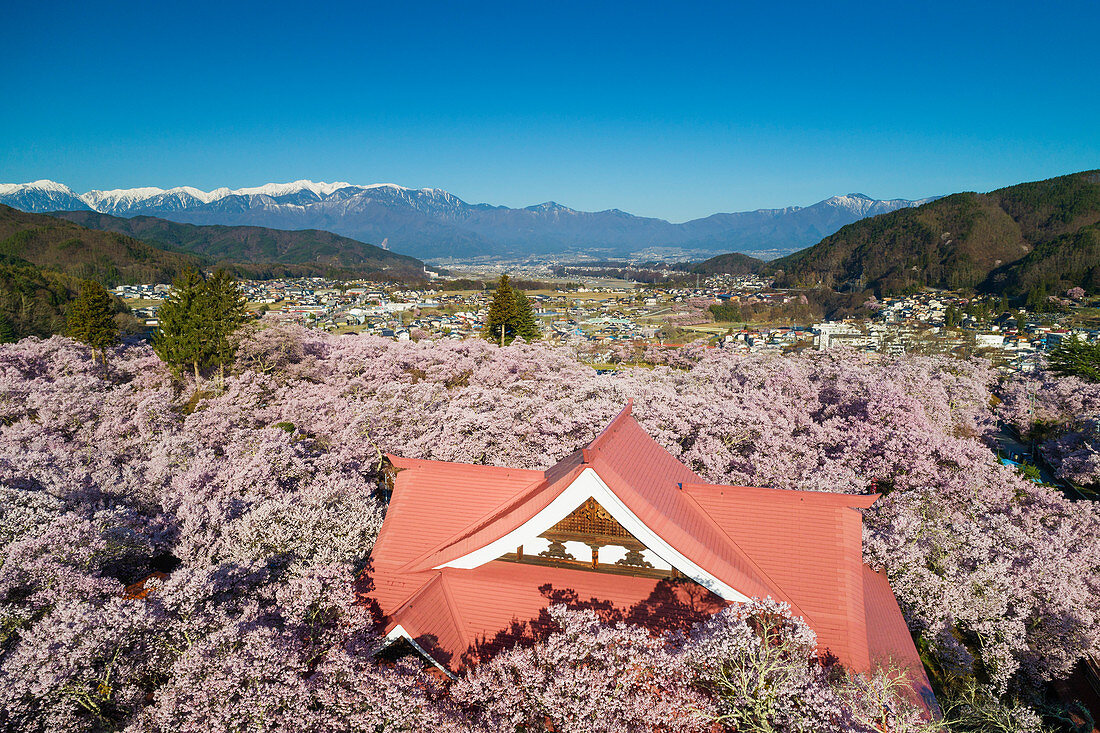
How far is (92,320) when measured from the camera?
3056 centimetres

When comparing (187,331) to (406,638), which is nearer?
(406,638)

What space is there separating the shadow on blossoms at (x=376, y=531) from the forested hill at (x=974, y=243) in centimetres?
11388

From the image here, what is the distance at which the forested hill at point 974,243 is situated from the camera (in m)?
106

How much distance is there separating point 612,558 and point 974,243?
6259 inches

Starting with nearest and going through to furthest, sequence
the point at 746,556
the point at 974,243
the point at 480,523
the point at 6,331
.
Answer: the point at 746,556 → the point at 480,523 → the point at 6,331 → the point at 974,243

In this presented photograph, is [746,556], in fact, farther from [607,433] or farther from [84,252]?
[84,252]

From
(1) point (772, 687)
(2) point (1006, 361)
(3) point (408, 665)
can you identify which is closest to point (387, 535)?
(3) point (408, 665)

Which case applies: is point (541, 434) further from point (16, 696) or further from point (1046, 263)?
point (1046, 263)

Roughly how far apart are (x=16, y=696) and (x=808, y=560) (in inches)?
400

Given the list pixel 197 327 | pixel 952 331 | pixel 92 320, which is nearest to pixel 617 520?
pixel 197 327

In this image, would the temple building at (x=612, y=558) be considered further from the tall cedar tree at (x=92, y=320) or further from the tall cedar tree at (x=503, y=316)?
the tall cedar tree at (x=503, y=316)

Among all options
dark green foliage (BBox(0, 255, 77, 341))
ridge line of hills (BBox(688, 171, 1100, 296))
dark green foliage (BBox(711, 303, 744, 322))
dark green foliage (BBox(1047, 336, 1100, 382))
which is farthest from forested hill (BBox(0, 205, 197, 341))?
A: ridge line of hills (BBox(688, 171, 1100, 296))

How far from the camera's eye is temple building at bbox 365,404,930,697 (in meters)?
7.55

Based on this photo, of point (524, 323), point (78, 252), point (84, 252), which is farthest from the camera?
point (84, 252)
